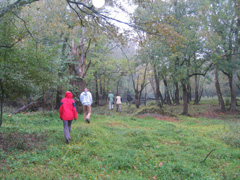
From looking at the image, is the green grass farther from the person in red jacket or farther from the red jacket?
the red jacket

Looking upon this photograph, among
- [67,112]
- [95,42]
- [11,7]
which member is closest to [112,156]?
[67,112]

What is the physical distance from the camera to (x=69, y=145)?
234 inches

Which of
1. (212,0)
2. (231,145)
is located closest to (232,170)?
(231,145)

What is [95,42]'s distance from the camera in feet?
32.6

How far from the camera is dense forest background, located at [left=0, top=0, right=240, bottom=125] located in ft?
18.9

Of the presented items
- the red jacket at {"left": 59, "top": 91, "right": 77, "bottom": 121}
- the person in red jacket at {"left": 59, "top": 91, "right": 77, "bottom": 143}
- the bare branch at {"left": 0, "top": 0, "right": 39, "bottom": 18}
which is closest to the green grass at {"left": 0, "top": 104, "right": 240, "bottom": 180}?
the person in red jacket at {"left": 59, "top": 91, "right": 77, "bottom": 143}

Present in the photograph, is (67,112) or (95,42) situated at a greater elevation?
(95,42)

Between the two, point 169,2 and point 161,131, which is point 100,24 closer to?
point 161,131

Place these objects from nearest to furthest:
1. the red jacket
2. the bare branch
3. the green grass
→ the green grass → the bare branch → the red jacket

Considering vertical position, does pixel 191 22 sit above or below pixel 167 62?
above

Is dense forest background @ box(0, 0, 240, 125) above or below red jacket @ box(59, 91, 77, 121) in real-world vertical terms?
above

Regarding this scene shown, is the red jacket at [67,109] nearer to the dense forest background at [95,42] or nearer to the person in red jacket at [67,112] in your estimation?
the person in red jacket at [67,112]

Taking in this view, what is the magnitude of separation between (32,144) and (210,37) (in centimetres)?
1382

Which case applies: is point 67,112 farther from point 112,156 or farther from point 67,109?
point 112,156
